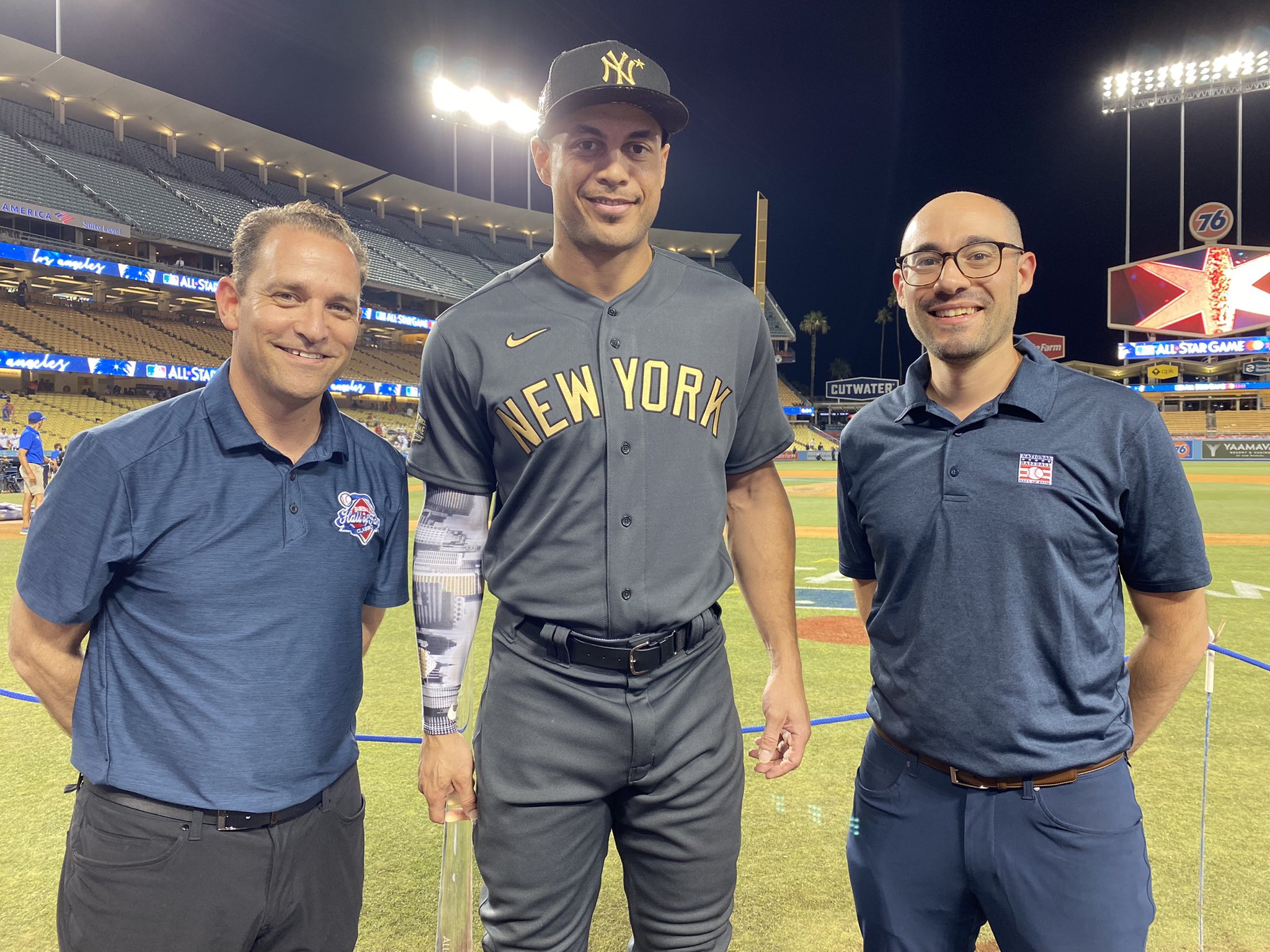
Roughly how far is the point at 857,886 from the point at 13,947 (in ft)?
10.2

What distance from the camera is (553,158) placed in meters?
2.08

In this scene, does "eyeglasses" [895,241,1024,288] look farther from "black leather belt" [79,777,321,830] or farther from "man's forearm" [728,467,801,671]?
"black leather belt" [79,777,321,830]

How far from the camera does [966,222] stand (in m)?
2.10

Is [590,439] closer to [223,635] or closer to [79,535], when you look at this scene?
[223,635]

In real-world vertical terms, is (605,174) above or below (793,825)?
above

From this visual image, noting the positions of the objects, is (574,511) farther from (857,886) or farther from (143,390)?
(143,390)

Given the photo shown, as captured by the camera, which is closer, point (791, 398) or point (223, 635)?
point (223, 635)

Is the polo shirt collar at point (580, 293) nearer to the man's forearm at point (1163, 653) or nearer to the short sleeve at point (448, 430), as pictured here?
the short sleeve at point (448, 430)

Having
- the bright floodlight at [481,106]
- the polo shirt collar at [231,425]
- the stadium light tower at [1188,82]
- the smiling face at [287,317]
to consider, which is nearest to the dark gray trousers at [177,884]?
the polo shirt collar at [231,425]

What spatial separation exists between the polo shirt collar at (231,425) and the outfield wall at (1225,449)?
43.2 metres

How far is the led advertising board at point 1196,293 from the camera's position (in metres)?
41.2

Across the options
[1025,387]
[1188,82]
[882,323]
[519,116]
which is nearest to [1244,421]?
[1188,82]

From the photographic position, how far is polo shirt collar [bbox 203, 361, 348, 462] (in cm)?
190

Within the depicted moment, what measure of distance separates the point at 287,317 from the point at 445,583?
0.80m
